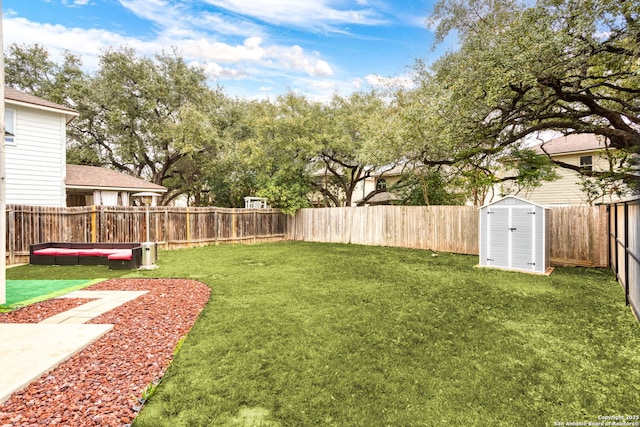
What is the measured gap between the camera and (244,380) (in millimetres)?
2396

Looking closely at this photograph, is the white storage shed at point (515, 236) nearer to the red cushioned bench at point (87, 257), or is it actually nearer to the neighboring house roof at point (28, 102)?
the red cushioned bench at point (87, 257)

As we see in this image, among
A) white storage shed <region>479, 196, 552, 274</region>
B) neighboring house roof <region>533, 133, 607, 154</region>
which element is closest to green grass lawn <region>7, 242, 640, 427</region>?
white storage shed <region>479, 196, 552, 274</region>

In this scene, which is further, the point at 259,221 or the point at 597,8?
the point at 259,221

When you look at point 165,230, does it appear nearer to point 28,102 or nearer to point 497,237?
point 28,102

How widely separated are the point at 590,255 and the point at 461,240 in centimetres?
317

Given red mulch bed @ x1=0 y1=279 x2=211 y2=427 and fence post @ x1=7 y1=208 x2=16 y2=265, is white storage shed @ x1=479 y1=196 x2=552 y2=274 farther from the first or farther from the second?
fence post @ x1=7 y1=208 x2=16 y2=265

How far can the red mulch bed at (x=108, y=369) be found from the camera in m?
1.96

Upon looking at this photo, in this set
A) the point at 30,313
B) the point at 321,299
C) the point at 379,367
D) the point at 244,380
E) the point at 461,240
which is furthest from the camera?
the point at 461,240

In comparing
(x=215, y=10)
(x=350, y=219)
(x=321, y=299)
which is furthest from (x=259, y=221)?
(x=321, y=299)

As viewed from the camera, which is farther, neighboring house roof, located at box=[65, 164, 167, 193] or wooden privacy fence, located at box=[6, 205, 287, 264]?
neighboring house roof, located at box=[65, 164, 167, 193]

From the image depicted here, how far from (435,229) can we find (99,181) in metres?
13.2

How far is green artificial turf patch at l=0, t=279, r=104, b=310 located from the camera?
4586mm

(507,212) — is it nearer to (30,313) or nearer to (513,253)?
(513,253)

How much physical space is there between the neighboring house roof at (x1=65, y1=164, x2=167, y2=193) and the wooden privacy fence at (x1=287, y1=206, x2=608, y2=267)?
22.8 ft
